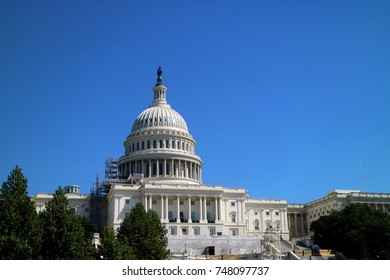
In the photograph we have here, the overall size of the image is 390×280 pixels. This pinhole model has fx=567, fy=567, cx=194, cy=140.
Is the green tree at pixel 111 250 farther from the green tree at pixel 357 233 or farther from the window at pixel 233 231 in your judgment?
the window at pixel 233 231

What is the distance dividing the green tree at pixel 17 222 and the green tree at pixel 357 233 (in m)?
34.4

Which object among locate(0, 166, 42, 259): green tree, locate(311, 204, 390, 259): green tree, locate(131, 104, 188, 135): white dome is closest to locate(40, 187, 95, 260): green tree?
locate(0, 166, 42, 259): green tree

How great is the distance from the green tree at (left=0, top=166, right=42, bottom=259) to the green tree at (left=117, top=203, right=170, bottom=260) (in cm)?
1813

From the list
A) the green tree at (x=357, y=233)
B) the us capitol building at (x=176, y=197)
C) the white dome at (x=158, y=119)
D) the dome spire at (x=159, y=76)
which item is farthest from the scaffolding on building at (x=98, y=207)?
the green tree at (x=357, y=233)

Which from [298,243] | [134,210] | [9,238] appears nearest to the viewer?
[9,238]

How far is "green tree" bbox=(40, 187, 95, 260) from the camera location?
4684 centimetres

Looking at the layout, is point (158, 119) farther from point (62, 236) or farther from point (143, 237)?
point (62, 236)

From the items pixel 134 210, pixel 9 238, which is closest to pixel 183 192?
pixel 134 210

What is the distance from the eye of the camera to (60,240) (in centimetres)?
4784

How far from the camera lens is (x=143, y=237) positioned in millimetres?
67688
